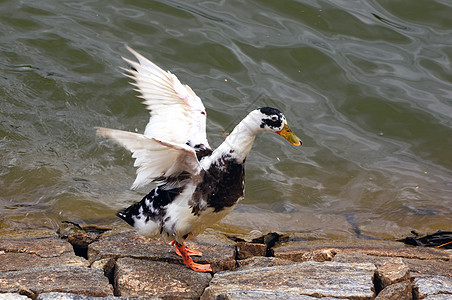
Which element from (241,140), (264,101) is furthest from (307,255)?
(264,101)

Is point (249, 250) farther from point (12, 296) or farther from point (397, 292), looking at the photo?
point (12, 296)

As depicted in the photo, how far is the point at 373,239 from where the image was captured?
5.56 meters

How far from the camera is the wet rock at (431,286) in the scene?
339 centimetres

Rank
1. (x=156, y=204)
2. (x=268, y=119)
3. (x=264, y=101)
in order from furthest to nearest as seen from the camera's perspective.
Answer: (x=264, y=101) → (x=156, y=204) → (x=268, y=119)

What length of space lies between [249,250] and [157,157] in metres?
1.24

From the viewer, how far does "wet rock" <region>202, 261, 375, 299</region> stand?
3.36m

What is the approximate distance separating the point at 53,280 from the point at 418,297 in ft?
7.17

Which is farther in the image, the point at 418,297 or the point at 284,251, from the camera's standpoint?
the point at 284,251

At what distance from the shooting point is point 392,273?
12.0 ft

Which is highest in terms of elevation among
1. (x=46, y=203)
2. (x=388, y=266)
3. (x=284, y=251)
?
(x=388, y=266)

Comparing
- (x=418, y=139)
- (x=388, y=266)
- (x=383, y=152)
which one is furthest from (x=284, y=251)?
Answer: (x=418, y=139)

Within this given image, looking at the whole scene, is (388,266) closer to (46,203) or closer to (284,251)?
(284,251)

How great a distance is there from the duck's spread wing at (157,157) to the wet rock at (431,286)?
64.0 inches

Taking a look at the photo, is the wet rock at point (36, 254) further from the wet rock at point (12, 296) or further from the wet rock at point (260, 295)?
the wet rock at point (260, 295)
